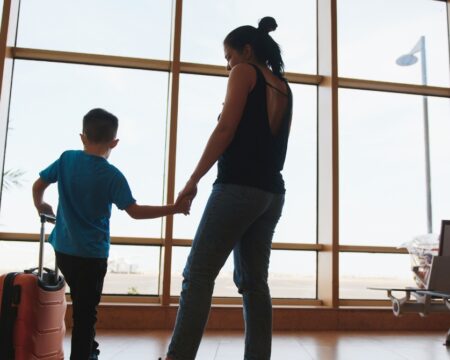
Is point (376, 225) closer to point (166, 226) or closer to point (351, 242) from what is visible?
point (351, 242)

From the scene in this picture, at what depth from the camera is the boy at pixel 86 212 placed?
5.57 feet

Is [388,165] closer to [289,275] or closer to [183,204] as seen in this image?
[289,275]

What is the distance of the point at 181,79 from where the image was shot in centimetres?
420

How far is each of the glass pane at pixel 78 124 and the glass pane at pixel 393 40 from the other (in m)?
1.89

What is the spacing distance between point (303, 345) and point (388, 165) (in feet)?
7.31

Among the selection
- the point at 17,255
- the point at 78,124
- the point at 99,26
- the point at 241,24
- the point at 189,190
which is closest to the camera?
the point at 189,190

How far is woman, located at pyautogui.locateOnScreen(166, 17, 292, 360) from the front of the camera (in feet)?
4.95

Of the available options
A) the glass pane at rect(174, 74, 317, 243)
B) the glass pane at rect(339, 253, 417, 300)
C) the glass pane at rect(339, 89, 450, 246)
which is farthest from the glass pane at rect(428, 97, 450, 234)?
the glass pane at rect(174, 74, 317, 243)

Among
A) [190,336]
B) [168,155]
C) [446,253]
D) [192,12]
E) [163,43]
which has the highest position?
[192,12]

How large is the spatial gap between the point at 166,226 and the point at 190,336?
227 cm

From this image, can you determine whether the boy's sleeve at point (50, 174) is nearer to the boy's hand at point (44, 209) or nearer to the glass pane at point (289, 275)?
the boy's hand at point (44, 209)

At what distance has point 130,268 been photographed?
150 inches

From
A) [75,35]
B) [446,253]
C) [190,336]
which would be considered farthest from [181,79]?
[190,336]

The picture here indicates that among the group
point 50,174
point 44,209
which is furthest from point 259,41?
point 44,209
